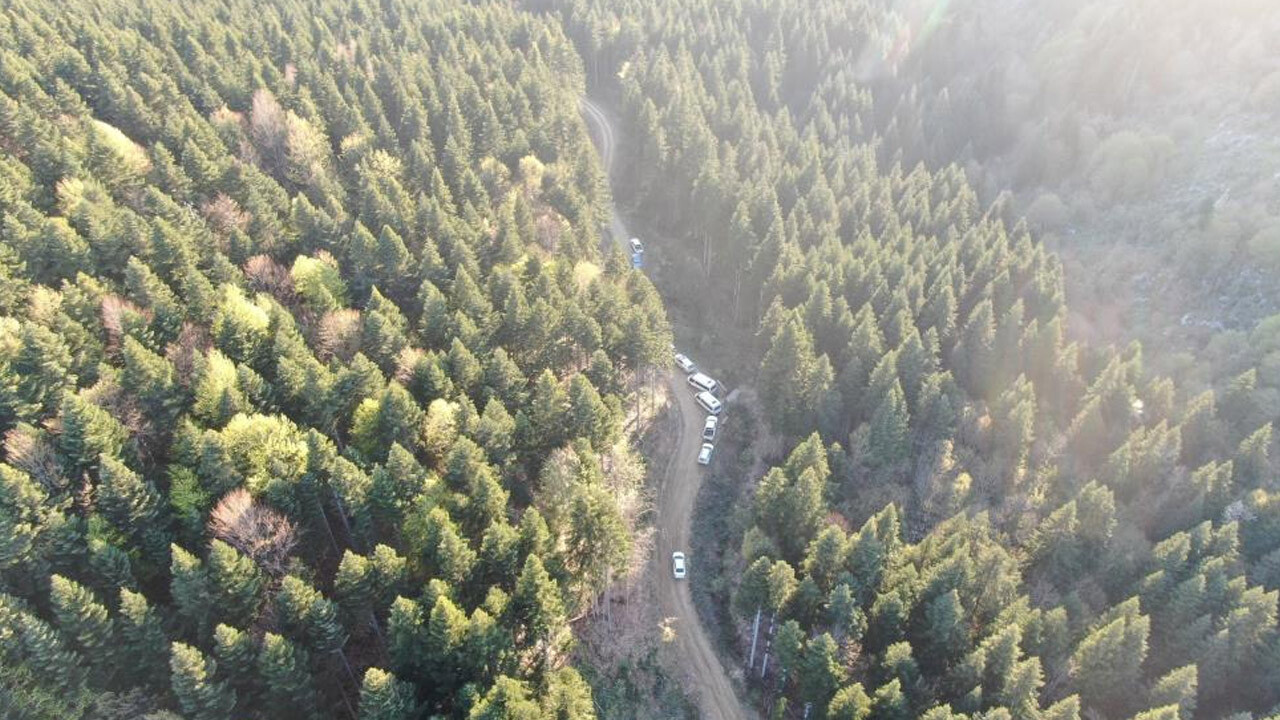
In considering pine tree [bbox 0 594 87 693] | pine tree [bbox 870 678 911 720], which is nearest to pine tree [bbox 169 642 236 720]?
pine tree [bbox 0 594 87 693]

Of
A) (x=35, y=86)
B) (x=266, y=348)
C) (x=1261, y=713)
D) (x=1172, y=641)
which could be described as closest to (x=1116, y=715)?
(x=1172, y=641)

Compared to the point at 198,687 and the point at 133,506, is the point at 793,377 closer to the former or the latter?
the point at 198,687

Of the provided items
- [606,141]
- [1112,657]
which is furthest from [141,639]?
[606,141]

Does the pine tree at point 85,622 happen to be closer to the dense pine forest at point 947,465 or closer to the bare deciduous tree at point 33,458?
the bare deciduous tree at point 33,458

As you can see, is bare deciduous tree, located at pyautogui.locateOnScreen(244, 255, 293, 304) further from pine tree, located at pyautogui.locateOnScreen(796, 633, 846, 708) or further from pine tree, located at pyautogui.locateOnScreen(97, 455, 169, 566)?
pine tree, located at pyautogui.locateOnScreen(796, 633, 846, 708)

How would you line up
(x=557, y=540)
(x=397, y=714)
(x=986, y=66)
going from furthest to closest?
(x=986, y=66), (x=557, y=540), (x=397, y=714)

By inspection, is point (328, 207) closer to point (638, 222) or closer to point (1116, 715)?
point (638, 222)
